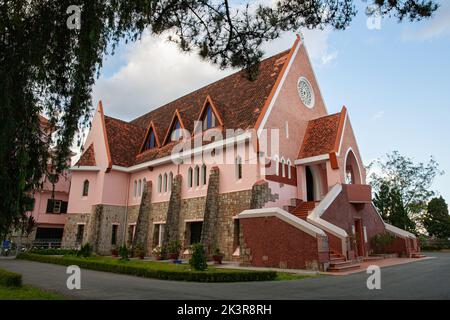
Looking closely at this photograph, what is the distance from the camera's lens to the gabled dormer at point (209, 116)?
20923mm

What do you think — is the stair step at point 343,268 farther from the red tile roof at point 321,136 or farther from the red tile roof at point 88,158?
the red tile roof at point 88,158

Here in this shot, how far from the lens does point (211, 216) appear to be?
18.9 meters

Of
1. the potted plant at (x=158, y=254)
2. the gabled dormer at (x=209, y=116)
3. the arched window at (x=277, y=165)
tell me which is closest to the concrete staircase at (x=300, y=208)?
the arched window at (x=277, y=165)

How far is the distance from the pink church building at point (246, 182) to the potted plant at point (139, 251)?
0.94 metres

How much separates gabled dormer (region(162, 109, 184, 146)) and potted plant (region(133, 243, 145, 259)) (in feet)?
25.5

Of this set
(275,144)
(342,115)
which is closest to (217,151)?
(275,144)

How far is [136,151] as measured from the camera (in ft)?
95.1

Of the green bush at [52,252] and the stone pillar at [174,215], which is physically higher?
the stone pillar at [174,215]

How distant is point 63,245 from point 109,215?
4717 millimetres

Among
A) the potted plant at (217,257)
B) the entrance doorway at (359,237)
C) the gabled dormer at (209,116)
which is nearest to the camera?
the potted plant at (217,257)

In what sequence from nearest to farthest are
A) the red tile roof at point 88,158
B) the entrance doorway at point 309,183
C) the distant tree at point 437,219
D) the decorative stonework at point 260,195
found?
the decorative stonework at point 260,195 < the entrance doorway at point 309,183 < the red tile roof at point 88,158 < the distant tree at point 437,219

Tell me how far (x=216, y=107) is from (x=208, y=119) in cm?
113

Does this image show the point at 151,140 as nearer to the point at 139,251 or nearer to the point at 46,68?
the point at 139,251
